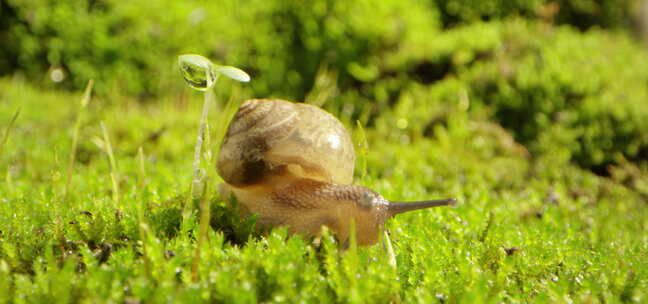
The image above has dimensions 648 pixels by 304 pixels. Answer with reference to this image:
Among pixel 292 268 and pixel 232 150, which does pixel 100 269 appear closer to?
pixel 292 268

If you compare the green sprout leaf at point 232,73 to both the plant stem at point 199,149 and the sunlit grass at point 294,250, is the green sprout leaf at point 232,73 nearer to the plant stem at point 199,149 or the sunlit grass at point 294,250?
the plant stem at point 199,149

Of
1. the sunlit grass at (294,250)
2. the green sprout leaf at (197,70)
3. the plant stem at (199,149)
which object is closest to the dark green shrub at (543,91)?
the sunlit grass at (294,250)

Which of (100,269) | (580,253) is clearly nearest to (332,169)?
(100,269)

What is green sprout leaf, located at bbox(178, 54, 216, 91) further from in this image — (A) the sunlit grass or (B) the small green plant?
(A) the sunlit grass

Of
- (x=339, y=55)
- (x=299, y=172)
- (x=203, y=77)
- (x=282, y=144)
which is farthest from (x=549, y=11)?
(x=203, y=77)

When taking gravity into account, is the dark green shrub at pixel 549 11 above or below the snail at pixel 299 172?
below

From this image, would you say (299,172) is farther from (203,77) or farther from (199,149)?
(203,77)
